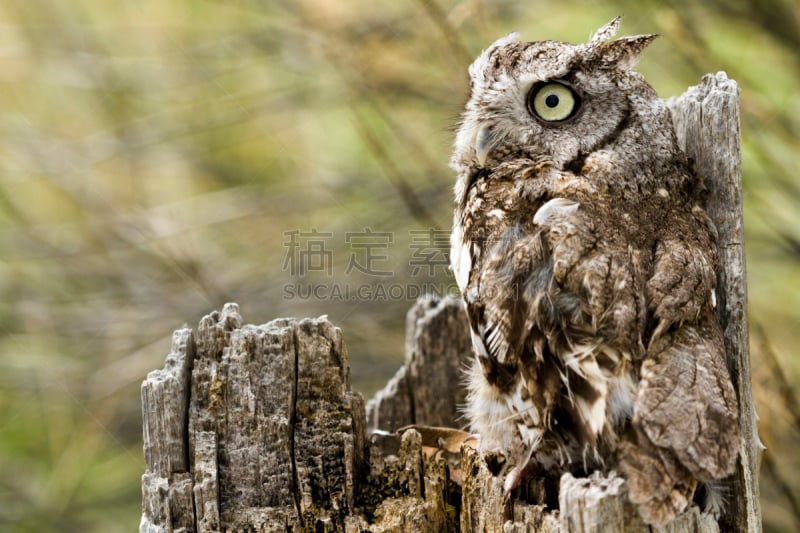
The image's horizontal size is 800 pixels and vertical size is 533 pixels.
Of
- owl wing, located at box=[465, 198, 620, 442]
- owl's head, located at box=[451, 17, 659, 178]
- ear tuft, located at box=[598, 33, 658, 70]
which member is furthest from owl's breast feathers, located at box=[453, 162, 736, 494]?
ear tuft, located at box=[598, 33, 658, 70]

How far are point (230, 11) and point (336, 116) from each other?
3.61 feet

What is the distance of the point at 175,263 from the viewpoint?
480 cm

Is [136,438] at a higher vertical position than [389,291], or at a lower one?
lower

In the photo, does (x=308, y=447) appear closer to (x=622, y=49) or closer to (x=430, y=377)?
(x=430, y=377)

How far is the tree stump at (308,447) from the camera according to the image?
7.29ft

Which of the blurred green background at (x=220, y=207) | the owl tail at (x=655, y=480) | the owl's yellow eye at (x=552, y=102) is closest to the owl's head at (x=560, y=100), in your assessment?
the owl's yellow eye at (x=552, y=102)

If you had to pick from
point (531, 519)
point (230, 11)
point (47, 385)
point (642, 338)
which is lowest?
point (531, 519)

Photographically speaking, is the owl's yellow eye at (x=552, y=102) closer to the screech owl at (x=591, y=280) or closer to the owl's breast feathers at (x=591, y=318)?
the screech owl at (x=591, y=280)

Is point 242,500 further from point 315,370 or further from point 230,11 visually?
point 230,11

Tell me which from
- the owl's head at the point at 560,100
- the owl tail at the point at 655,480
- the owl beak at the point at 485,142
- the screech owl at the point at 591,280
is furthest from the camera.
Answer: the owl beak at the point at 485,142

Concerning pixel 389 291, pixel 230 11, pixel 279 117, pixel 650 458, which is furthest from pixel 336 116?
pixel 650 458

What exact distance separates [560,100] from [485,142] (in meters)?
0.32

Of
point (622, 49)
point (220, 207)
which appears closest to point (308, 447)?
point (622, 49)

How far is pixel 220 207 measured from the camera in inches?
195
